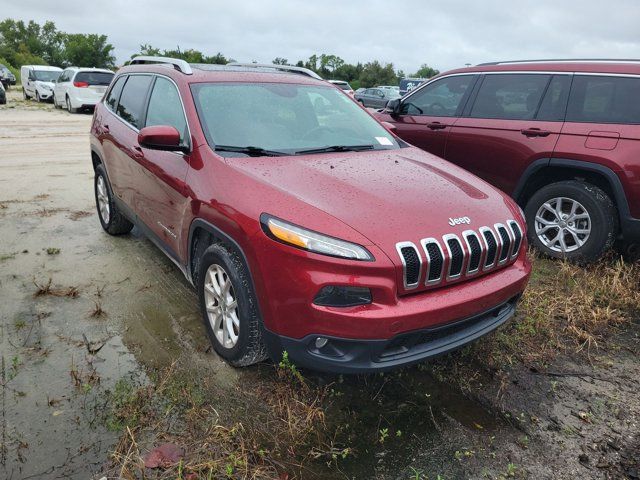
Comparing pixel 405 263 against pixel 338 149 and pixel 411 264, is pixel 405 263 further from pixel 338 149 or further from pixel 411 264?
pixel 338 149

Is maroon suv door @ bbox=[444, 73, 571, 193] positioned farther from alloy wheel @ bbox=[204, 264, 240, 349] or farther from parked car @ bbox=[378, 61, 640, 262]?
alloy wheel @ bbox=[204, 264, 240, 349]

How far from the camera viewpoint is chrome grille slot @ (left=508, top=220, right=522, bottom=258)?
9.50ft

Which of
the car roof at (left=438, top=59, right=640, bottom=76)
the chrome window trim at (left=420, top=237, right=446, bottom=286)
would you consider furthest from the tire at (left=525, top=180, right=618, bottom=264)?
the chrome window trim at (left=420, top=237, right=446, bottom=286)

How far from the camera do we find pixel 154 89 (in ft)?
13.1

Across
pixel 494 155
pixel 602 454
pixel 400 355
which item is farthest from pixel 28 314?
pixel 494 155

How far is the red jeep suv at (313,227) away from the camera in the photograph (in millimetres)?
2367

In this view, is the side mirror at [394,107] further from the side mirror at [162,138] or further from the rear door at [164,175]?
the side mirror at [162,138]

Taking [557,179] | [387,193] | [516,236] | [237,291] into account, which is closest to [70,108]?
[557,179]

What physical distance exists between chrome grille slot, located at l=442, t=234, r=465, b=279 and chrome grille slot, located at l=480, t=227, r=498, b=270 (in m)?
0.21

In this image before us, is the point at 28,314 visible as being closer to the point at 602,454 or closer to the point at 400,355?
the point at 400,355

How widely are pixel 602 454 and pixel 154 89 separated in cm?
374

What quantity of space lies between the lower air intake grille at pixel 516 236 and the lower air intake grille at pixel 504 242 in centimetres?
7

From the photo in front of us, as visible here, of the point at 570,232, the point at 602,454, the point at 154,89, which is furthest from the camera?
the point at 570,232

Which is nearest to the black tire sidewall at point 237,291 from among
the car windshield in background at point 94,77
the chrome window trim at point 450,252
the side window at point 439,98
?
the chrome window trim at point 450,252
